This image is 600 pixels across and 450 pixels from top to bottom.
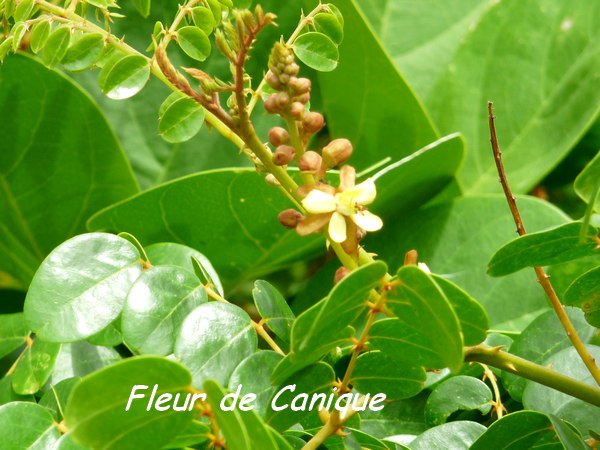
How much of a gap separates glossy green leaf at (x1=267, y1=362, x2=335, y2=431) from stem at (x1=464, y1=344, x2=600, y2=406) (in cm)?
9

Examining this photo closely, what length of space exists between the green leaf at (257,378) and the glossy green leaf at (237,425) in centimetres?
5

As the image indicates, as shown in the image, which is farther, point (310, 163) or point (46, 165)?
point (46, 165)

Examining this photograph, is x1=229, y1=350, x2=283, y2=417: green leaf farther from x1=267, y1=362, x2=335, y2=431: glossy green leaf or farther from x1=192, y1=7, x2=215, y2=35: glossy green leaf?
x1=192, y1=7, x2=215, y2=35: glossy green leaf

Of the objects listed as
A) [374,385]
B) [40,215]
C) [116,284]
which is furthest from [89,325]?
[40,215]

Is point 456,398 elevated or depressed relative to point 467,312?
depressed

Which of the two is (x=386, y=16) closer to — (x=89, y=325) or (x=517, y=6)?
(x=517, y=6)

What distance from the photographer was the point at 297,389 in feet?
1.62

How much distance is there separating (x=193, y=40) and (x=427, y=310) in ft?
0.77

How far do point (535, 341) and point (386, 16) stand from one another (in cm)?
76

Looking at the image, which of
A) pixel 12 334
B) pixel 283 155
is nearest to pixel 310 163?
pixel 283 155

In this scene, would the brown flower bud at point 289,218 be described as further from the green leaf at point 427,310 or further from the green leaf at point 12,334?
the green leaf at point 12,334

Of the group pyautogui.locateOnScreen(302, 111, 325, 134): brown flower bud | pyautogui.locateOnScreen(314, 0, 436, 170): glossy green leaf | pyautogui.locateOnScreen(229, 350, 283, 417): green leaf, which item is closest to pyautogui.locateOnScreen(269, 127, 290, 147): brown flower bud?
pyautogui.locateOnScreen(302, 111, 325, 134): brown flower bud

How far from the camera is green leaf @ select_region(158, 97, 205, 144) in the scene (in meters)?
0.51

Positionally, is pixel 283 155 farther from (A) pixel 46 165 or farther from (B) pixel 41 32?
(A) pixel 46 165
